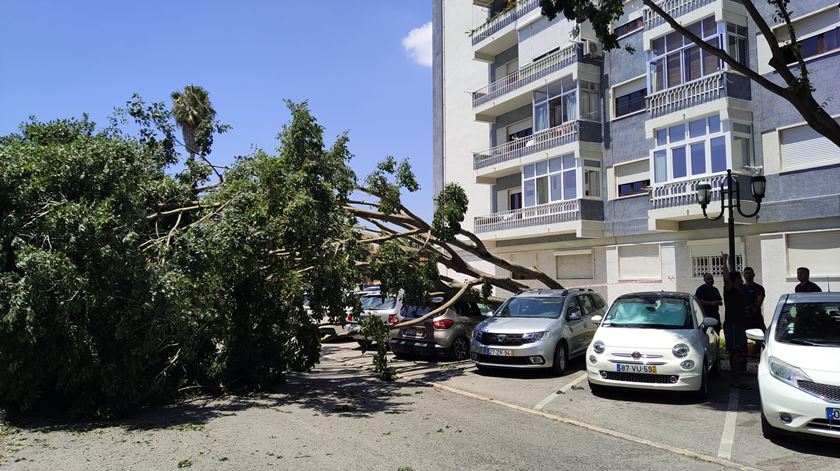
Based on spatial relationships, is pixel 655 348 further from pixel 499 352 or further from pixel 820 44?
pixel 820 44

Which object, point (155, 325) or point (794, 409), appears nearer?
point (794, 409)

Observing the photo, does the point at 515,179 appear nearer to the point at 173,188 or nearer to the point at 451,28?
the point at 451,28

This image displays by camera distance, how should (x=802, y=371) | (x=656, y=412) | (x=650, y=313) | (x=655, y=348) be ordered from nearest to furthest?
(x=802, y=371), (x=656, y=412), (x=655, y=348), (x=650, y=313)

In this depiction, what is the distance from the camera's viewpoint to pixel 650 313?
425 inches

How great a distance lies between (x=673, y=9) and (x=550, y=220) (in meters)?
9.32

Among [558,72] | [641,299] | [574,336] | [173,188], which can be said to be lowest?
[574,336]

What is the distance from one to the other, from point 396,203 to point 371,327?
11.5ft

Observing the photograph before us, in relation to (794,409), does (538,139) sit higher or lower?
higher

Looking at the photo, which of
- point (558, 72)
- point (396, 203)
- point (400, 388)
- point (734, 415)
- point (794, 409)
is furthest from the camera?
point (558, 72)

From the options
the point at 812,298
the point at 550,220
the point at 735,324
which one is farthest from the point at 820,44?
the point at 812,298

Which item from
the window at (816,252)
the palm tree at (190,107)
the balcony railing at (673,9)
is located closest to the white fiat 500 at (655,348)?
the window at (816,252)

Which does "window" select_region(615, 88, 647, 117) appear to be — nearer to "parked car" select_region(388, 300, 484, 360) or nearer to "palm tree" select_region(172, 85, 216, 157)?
"parked car" select_region(388, 300, 484, 360)

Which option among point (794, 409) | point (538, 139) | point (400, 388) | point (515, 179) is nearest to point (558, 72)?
point (538, 139)

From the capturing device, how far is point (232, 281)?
10727mm
